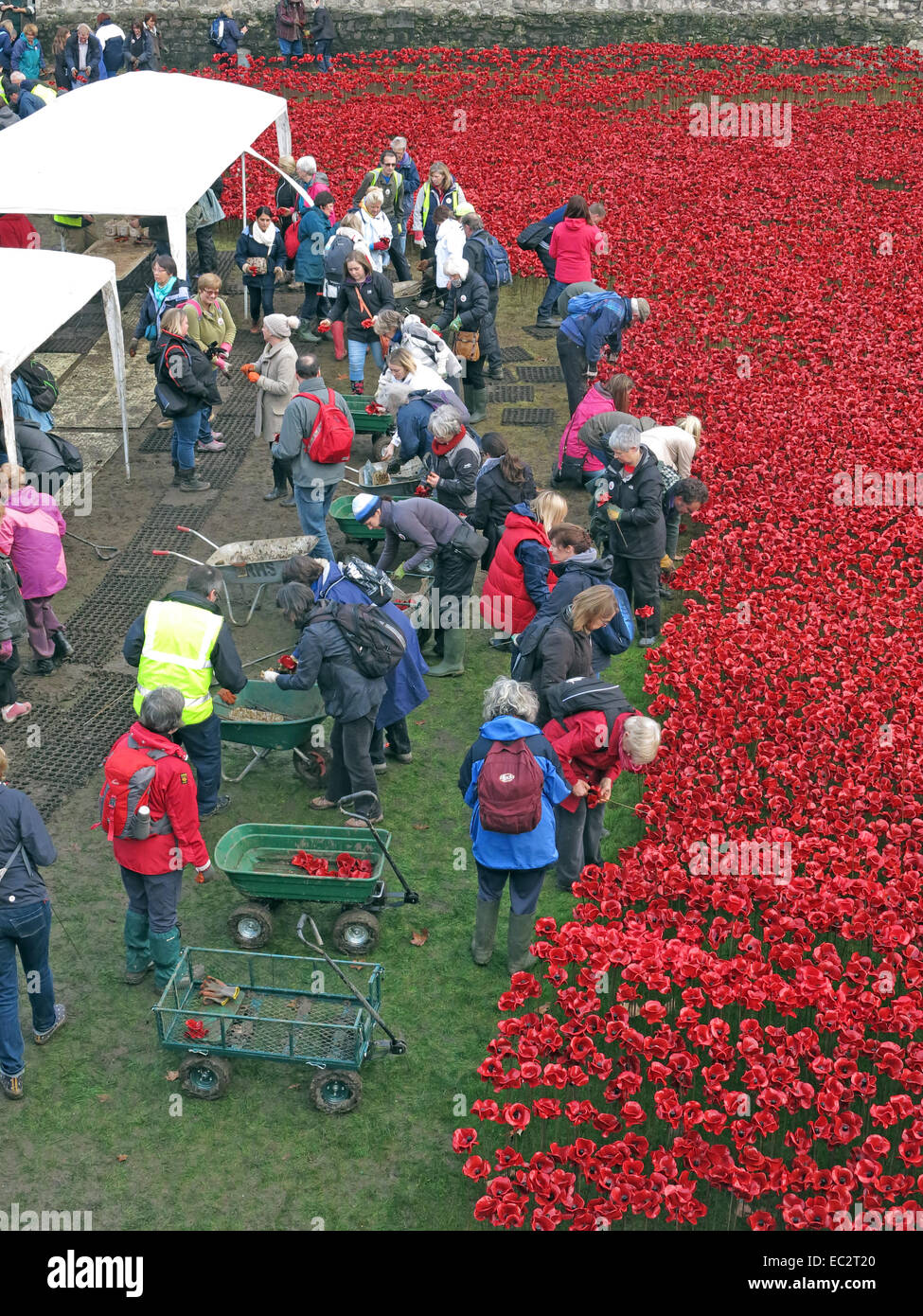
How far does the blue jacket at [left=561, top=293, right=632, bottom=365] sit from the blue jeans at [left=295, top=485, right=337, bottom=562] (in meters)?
4.02

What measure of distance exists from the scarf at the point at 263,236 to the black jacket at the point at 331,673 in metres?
9.57

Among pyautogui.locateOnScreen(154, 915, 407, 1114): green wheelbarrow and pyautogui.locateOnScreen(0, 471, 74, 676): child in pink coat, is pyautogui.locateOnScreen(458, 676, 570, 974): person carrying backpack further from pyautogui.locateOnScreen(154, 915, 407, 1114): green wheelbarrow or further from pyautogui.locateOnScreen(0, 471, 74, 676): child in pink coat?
pyautogui.locateOnScreen(0, 471, 74, 676): child in pink coat

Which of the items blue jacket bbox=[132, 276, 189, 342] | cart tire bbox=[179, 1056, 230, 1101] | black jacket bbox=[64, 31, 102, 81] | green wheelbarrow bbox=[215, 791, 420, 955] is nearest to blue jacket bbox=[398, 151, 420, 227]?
blue jacket bbox=[132, 276, 189, 342]

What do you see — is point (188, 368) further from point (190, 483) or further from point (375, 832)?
point (375, 832)

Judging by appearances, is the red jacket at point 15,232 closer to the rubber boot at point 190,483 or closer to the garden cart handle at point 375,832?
the rubber boot at point 190,483

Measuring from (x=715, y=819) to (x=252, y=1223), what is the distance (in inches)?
153

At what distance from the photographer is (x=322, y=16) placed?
99.6ft

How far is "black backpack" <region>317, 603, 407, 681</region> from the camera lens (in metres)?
9.80

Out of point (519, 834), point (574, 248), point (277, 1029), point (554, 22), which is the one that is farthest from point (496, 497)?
point (554, 22)

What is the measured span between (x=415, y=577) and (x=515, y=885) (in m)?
4.46

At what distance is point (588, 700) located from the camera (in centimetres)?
929

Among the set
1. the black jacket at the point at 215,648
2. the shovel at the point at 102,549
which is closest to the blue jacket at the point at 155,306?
the shovel at the point at 102,549

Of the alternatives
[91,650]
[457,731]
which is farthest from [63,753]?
[457,731]

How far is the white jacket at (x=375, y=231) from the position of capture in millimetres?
17406
